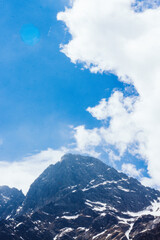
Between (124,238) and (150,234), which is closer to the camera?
Answer: (150,234)

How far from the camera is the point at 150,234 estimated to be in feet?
516

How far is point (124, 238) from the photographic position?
199625 millimetres

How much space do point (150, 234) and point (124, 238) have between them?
166ft
